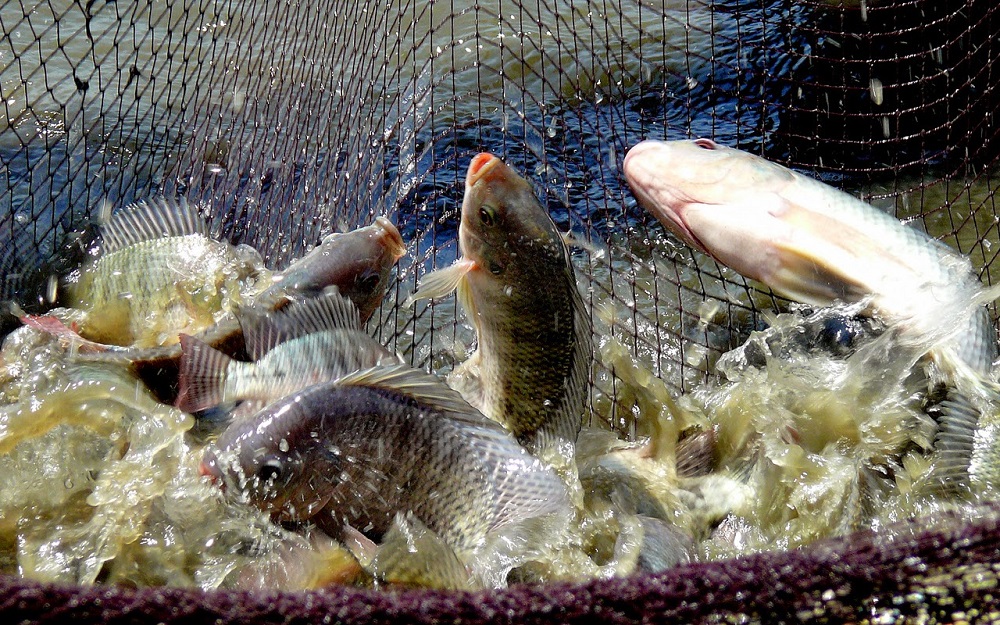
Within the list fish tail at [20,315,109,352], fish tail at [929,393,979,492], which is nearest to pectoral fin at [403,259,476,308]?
fish tail at [20,315,109,352]

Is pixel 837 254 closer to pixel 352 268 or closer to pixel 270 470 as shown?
pixel 352 268

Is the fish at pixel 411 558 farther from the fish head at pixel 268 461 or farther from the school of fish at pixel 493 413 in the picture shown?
the fish head at pixel 268 461

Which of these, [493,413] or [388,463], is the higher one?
[388,463]

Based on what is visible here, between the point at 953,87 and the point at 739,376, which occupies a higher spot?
the point at 953,87

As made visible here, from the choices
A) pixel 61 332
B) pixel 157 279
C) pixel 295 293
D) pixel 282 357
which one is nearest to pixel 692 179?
pixel 295 293

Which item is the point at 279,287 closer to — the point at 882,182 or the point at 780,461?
the point at 780,461

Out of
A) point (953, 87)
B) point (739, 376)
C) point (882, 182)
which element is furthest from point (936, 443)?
point (953, 87)

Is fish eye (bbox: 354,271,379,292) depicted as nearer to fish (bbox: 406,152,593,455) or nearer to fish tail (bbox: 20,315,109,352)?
fish (bbox: 406,152,593,455)
